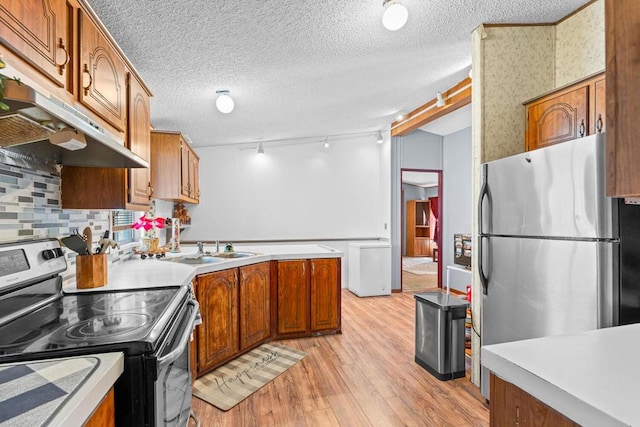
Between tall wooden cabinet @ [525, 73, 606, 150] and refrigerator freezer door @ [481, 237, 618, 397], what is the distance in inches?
30.6

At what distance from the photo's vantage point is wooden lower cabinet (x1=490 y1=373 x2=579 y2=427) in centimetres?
72

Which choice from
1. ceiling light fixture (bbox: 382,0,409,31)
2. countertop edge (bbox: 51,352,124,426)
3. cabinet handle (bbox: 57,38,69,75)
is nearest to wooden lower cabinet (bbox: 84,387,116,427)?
countertop edge (bbox: 51,352,124,426)

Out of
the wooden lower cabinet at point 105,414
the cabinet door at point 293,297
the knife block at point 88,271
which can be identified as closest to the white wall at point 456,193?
the cabinet door at point 293,297

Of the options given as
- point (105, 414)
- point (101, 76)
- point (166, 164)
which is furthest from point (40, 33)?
point (166, 164)

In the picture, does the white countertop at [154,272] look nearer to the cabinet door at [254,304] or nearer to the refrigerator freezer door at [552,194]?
the cabinet door at [254,304]

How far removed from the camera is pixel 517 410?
0.82m

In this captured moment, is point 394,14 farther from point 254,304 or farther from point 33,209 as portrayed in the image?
point 254,304

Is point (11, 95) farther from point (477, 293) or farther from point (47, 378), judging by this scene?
point (477, 293)

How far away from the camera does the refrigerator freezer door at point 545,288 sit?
5.12 feet

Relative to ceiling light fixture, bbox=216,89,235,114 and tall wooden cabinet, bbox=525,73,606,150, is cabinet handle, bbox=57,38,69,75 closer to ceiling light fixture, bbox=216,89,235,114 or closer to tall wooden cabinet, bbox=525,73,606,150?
ceiling light fixture, bbox=216,89,235,114

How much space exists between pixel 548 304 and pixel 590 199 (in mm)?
599

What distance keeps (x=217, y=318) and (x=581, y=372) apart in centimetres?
234

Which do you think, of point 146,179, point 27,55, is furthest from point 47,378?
point 146,179

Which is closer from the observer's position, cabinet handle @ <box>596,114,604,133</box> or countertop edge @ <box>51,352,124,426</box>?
countertop edge @ <box>51,352,124,426</box>
